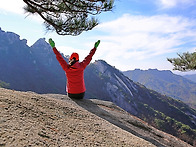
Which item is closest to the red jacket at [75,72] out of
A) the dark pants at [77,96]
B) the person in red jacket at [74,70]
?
the person in red jacket at [74,70]

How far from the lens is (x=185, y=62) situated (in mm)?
12289

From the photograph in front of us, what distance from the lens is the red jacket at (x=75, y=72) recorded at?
5.46m

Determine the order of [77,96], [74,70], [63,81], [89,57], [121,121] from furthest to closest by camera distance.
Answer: [63,81]
[77,96]
[89,57]
[74,70]
[121,121]

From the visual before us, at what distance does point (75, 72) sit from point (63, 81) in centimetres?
8723

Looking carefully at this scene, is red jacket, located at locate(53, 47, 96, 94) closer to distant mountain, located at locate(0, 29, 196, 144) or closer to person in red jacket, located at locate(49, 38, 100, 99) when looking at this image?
person in red jacket, located at locate(49, 38, 100, 99)

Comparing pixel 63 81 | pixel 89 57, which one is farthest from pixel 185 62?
pixel 63 81

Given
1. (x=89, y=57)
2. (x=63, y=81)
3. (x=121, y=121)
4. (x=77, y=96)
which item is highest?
(x=89, y=57)

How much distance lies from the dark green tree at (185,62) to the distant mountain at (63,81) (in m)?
60.8

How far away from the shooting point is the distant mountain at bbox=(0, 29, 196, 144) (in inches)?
3068

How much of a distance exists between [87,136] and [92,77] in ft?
319

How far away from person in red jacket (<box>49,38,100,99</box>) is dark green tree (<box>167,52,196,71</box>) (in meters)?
8.70

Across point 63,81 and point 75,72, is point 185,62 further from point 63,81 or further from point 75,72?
point 63,81

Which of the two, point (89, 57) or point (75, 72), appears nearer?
point (75, 72)

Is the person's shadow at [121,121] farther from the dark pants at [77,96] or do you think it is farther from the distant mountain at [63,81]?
the distant mountain at [63,81]
